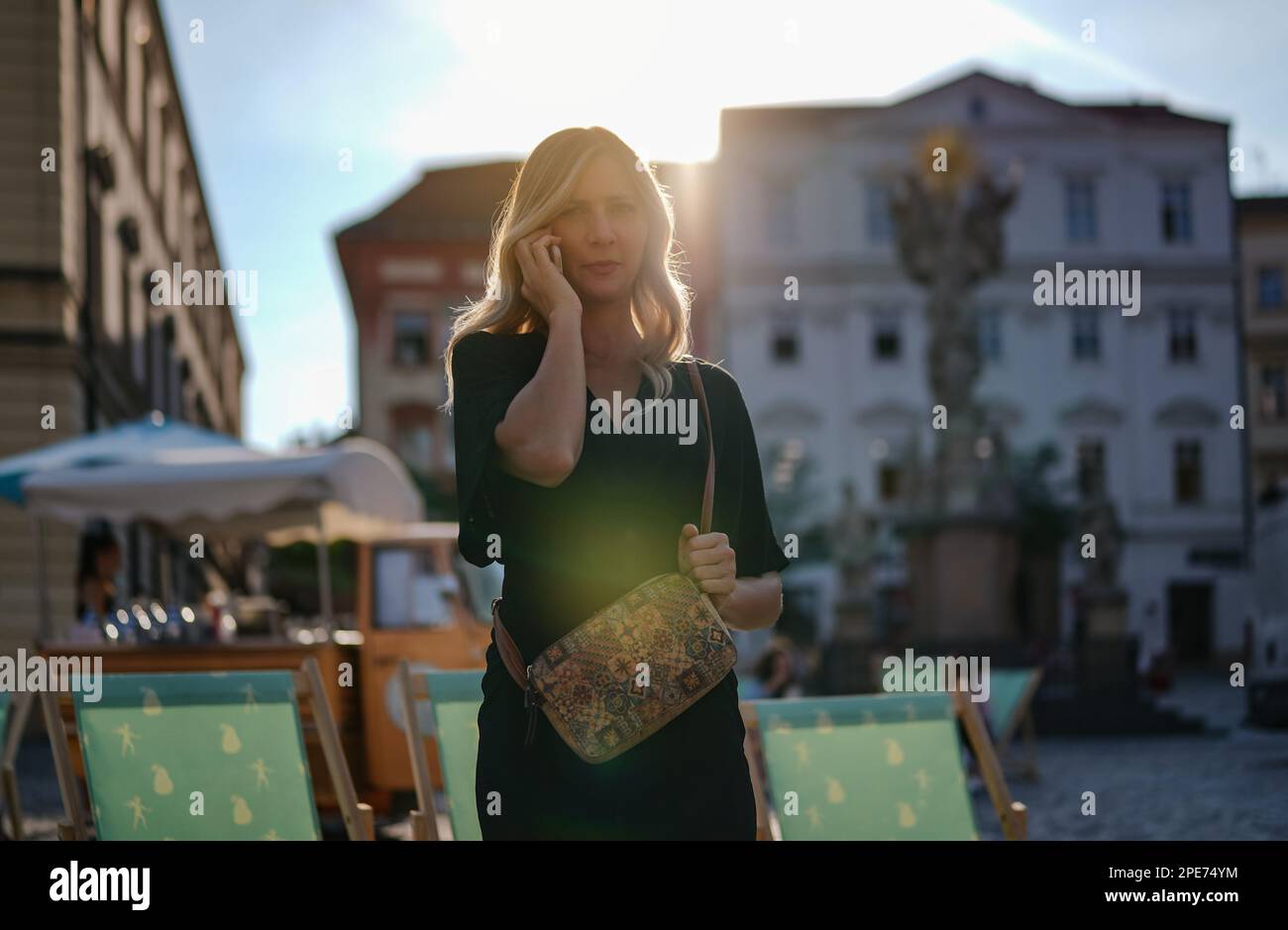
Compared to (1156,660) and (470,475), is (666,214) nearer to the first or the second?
(470,475)

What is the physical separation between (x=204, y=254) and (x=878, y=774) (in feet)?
138

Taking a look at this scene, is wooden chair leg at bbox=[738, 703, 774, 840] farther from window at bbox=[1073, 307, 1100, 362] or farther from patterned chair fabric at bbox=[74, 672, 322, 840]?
window at bbox=[1073, 307, 1100, 362]

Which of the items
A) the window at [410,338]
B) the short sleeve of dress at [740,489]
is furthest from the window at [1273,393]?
the short sleeve of dress at [740,489]

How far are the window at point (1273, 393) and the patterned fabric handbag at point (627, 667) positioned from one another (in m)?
52.1

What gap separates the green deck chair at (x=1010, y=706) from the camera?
12484mm

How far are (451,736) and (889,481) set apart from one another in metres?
46.1

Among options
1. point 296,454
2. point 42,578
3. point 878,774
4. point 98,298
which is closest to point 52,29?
point 98,298

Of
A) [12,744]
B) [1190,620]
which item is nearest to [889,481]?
[1190,620]

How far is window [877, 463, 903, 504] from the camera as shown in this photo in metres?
49.5

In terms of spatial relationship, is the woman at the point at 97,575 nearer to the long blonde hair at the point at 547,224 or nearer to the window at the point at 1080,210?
the long blonde hair at the point at 547,224

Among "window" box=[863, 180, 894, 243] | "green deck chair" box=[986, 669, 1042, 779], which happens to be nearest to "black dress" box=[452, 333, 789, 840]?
"green deck chair" box=[986, 669, 1042, 779]

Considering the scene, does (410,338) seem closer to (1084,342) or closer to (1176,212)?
(1084,342)

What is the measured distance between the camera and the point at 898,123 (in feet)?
164

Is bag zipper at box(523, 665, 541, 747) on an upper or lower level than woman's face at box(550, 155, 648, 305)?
lower
